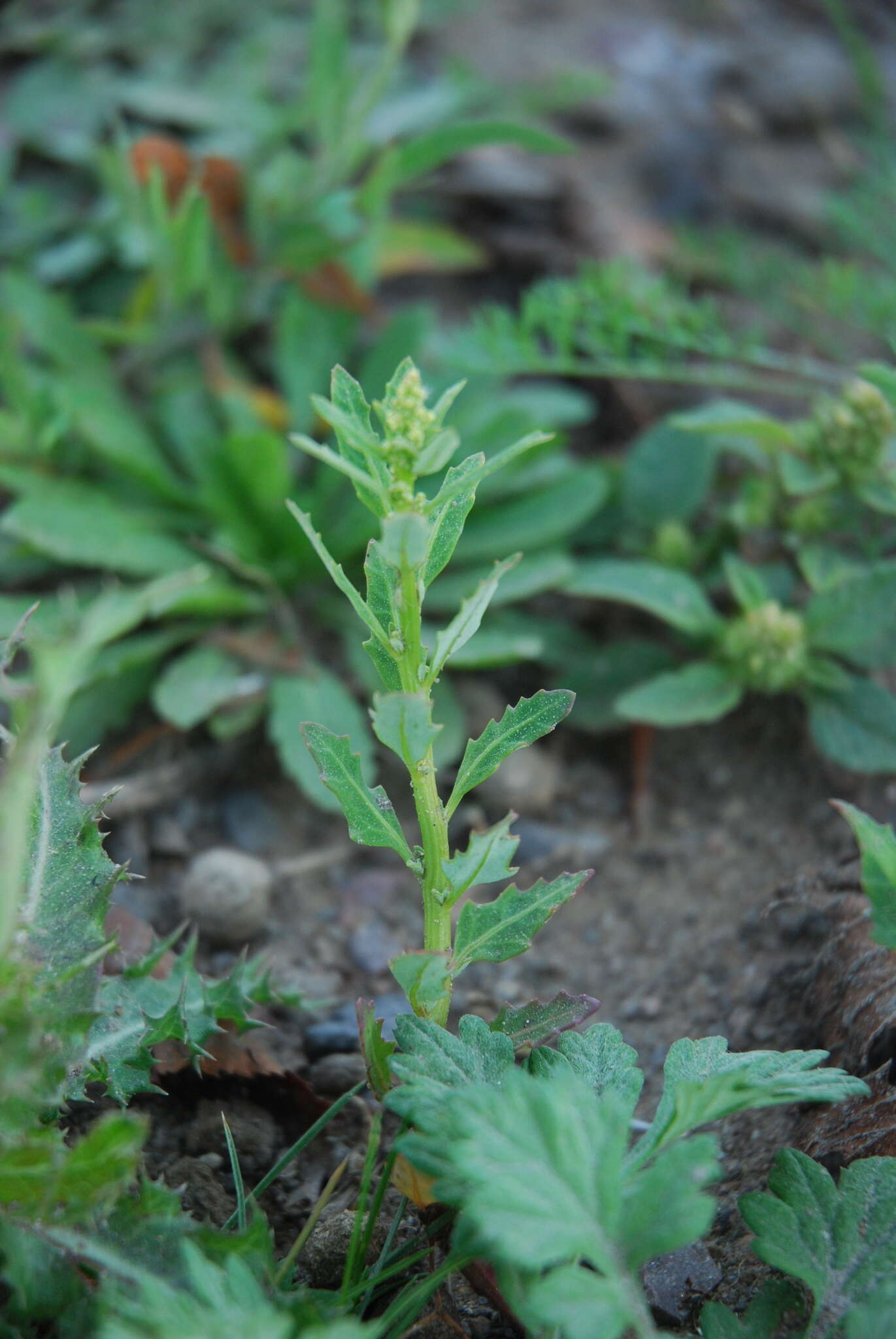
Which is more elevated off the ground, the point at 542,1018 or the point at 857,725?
the point at 542,1018

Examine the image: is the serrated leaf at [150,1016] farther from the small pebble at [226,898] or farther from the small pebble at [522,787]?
the small pebble at [522,787]

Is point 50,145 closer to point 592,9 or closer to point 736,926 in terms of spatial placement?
point 592,9

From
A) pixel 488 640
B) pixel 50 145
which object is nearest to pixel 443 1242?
pixel 488 640

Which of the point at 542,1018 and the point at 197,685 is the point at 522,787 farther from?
the point at 542,1018

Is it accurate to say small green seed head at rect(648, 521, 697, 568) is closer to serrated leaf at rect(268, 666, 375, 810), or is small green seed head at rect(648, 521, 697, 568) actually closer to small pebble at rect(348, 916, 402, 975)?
serrated leaf at rect(268, 666, 375, 810)

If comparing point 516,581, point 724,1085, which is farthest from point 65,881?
point 516,581

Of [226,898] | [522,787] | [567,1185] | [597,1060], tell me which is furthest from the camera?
[522,787]
